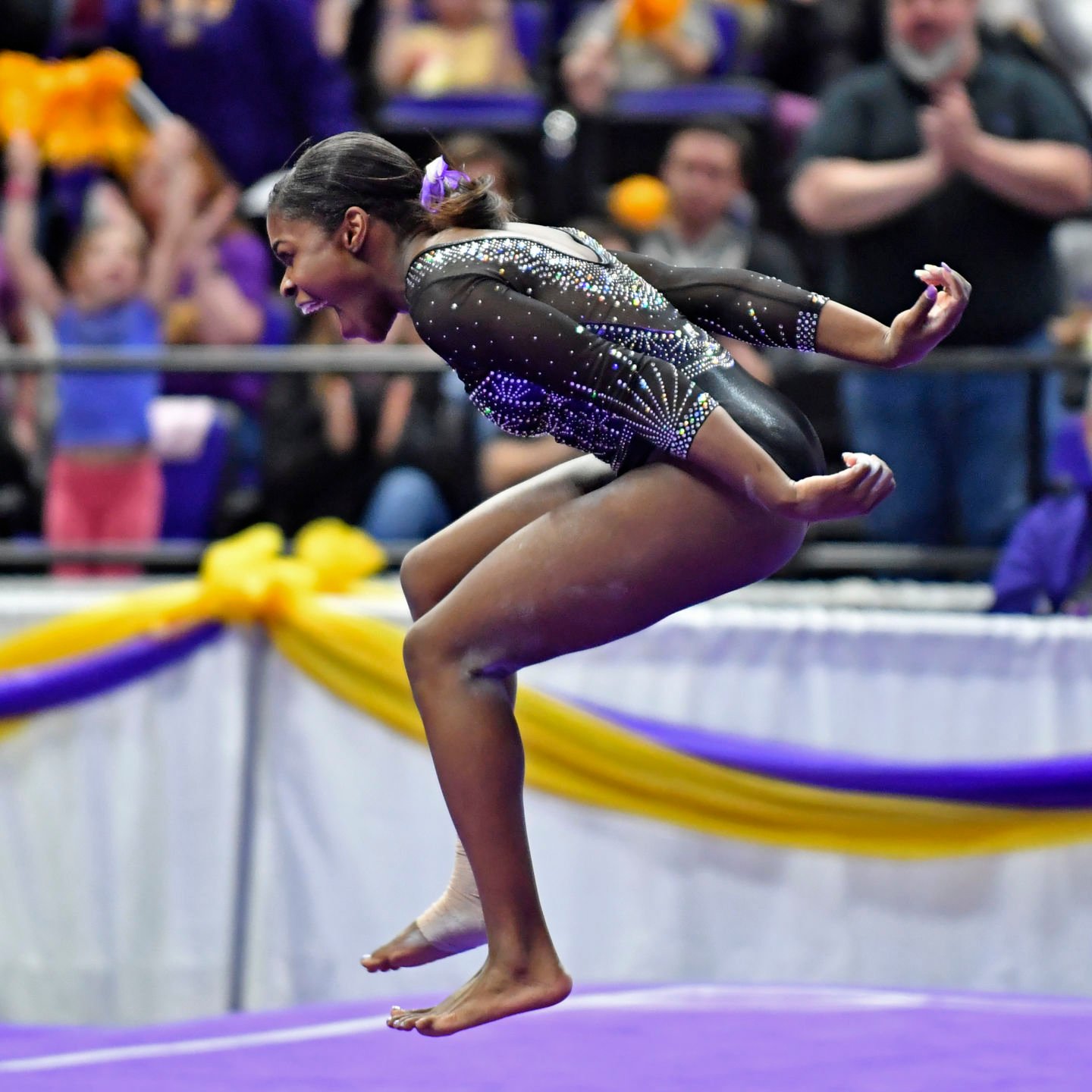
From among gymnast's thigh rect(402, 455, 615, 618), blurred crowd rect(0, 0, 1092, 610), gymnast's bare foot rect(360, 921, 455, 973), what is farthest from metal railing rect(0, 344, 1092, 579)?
gymnast's bare foot rect(360, 921, 455, 973)

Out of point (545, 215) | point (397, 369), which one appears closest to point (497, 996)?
point (397, 369)

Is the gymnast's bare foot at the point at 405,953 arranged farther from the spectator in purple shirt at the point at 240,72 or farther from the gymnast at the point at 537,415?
the spectator in purple shirt at the point at 240,72

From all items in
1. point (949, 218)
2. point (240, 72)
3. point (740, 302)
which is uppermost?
point (240, 72)

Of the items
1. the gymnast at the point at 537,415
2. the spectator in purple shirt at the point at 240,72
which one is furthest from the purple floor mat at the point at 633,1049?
the spectator in purple shirt at the point at 240,72

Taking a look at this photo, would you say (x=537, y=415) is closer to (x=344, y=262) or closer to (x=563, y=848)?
(x=344, y=262)

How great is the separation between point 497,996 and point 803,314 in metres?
1.17

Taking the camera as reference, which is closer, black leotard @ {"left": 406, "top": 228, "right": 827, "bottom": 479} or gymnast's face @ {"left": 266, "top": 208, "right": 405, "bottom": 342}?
black leotard @ {"left": 406, "top": 228, "right": 827, "bottom": 479}

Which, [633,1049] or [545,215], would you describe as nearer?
[633,1049]

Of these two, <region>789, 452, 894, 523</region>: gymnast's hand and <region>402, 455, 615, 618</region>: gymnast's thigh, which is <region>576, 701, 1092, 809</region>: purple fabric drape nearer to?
<region>402, 455, 615, 618</region>: gymnast's thigh

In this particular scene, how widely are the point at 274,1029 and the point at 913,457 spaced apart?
89.3 inches

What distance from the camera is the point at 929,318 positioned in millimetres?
2641

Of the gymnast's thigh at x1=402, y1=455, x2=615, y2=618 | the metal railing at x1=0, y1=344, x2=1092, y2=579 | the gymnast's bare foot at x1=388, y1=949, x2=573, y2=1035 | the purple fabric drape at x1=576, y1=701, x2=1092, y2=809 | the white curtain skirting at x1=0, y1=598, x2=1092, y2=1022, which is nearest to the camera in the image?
the gymnast's bare foot at x1=388, y1=949, x2=573, y2=1035

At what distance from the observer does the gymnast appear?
2.54 metres

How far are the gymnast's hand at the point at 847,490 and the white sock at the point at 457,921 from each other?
861 millimetres
